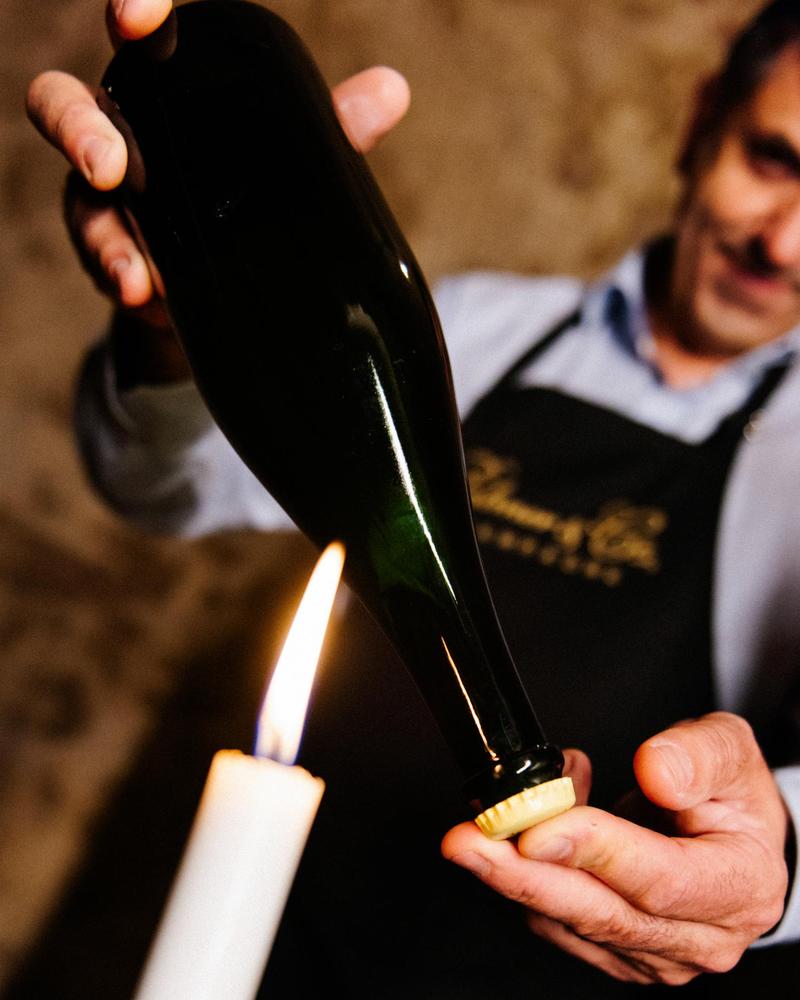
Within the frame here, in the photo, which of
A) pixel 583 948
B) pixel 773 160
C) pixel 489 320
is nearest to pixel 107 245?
pixel 583 948

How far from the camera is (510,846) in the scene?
269 mm

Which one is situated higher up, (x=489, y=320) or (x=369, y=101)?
(x=489, y=320)

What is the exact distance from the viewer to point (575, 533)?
0.73 meters

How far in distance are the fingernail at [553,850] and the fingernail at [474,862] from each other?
14 mm

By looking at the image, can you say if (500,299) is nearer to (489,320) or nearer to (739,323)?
(489,320)

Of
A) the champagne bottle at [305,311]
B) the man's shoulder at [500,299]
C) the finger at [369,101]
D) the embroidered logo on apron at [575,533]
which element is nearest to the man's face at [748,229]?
the man's shoulder at [500,299]

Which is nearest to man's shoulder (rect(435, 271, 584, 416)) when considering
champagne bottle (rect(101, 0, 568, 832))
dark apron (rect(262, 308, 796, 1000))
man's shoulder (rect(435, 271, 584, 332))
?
man's shoulder (rect(435, 271, 584, 332))

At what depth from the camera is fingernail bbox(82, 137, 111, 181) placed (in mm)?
361

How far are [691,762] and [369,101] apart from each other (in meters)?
0.38

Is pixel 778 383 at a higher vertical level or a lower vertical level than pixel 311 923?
higher

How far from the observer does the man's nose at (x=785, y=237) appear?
2.56 feet

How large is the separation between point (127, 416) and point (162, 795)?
0.40 meters

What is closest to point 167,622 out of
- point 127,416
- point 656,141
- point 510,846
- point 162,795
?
point 162,795

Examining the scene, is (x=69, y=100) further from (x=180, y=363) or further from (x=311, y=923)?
(x=311, y=923)
